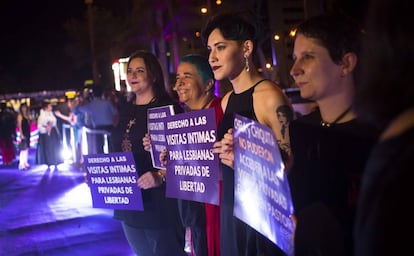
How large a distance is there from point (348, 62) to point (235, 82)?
2.80 feet

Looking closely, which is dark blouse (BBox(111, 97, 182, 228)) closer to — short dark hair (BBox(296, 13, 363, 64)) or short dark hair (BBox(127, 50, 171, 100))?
short dark hair (BBox(127, 50, 171, 100))

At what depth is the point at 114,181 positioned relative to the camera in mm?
3902

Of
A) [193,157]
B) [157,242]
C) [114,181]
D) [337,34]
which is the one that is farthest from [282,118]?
[114,181]

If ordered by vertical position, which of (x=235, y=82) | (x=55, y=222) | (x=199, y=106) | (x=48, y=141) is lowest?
(x=55, y=222)

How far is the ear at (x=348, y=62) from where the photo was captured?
232 centimetres

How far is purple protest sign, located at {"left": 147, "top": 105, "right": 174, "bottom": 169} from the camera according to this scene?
3510 mm

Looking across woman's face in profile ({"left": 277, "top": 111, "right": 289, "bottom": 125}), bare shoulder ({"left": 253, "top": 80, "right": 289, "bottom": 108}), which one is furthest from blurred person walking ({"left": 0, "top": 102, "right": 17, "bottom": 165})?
woman's face in profile ({"left": 277, "top": 111, "right": 289, "bottom": 125})

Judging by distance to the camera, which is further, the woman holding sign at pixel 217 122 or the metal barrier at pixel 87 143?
the metal barrier at pixel 87 143

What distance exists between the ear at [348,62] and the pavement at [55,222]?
13.2 ft

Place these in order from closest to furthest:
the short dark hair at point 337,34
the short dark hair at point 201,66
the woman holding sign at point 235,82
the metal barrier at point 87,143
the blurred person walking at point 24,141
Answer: the short dark hair at point 337,34
the woman holding sign at point 235,82
the short dark hair at point 201,66
the metal barrier at point 87,143
the blurred person walking at point 24,141

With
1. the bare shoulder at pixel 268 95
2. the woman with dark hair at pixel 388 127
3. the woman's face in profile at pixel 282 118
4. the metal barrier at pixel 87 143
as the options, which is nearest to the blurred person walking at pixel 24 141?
the metal barrier at pixel 87 143

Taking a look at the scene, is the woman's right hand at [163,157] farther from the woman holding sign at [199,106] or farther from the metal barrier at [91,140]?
the metal barrier at [91,140]

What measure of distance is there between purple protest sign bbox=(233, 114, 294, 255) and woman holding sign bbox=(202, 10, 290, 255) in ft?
0.58

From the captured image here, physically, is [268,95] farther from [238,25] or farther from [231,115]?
[238,25]
